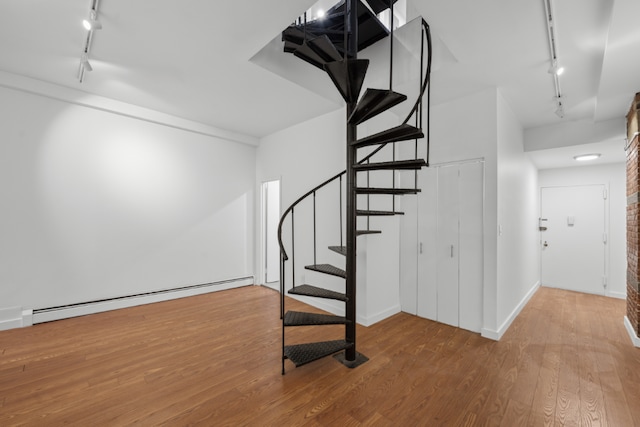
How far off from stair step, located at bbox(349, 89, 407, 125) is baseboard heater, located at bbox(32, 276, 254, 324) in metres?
3.84

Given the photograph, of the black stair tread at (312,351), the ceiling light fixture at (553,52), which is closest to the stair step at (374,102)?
the ceiling light fixture at (553,52)

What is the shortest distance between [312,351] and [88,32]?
3.49m

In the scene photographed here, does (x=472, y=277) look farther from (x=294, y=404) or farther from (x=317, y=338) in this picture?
(x=294, y=404)

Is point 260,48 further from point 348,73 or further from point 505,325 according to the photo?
point 505,325

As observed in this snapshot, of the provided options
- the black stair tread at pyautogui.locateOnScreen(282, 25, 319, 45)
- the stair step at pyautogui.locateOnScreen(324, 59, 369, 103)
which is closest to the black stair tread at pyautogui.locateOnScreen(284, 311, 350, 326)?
the stair step at pyautogui.locateOnScreen(324, 59, 369, 103)

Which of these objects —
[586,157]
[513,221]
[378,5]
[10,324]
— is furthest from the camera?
[586,157]

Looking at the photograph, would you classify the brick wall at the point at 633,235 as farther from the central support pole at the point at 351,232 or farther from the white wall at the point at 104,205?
the white wall at the point at 104,205

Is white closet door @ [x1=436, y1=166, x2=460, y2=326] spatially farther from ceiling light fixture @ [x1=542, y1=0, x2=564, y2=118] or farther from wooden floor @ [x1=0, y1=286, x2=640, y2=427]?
ceiling light fixture @ [x1=542, y1=0, x2=564, y2=118]

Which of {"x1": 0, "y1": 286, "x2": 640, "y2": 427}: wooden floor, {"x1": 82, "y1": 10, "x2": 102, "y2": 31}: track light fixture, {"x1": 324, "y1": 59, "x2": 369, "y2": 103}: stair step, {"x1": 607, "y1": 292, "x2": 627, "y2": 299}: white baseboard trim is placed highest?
{"x1": 82, "y1": 10, "x2": 102, "y2": 31}: track light fixture

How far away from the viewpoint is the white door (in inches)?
195

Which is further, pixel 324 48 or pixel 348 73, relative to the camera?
pixel 324 48

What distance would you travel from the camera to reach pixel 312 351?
2.50 meters

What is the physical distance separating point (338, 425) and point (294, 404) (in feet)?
1.20

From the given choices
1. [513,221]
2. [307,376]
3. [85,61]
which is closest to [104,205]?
[85,61]
